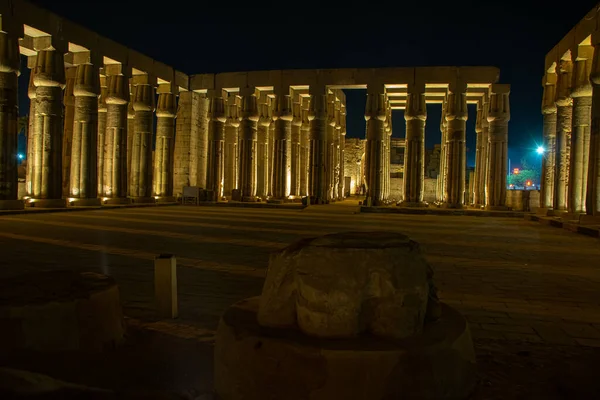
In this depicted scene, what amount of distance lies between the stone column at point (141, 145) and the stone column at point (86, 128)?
10.9 feet

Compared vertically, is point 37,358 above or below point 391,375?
below

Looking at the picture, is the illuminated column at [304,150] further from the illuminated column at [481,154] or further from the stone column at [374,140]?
the illuminated column at [481,154]

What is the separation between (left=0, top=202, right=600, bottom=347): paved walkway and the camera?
462cm

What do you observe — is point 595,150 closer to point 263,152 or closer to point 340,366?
point 340,366

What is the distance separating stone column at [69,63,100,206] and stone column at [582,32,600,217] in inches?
688

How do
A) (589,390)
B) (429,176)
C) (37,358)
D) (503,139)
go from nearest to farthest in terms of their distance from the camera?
(589,390), (37,358), (503,139), (429,176)

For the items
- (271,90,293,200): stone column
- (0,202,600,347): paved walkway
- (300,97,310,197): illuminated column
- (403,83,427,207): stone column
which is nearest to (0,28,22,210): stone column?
(0,202,600,347): paved walkway

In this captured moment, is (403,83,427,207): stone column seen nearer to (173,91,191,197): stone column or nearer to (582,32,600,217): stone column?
(582,32,600,217): stone column

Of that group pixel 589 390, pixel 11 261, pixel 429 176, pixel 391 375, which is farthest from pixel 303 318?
pixel 429 176

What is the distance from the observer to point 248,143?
2519 cm

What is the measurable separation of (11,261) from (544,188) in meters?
18.3

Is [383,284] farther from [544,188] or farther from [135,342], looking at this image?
[544,188]

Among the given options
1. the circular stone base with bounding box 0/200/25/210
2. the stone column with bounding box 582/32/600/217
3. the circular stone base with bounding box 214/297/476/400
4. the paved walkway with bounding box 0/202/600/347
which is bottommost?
the paved walkway with bounding box 0/202/600/347

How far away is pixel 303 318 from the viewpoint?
2795mm
